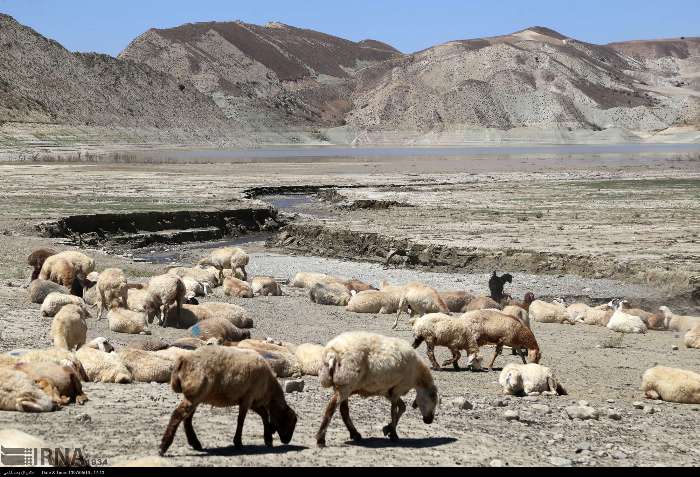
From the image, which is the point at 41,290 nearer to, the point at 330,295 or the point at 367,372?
the point at 330,295

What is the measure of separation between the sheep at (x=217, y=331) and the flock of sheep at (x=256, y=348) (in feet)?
0.11

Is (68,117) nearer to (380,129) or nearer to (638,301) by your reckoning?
(380,129)

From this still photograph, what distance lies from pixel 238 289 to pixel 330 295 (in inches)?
82.2

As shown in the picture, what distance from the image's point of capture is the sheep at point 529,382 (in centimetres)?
1321

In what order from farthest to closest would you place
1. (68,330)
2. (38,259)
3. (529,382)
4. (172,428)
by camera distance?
(38,259), (68,330), (529,382), (172,428)

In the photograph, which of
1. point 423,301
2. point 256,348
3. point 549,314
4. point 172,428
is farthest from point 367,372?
point 549,314

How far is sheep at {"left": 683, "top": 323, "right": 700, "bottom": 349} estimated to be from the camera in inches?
690

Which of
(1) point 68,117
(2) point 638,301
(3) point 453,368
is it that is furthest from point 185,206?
(1) point 68,117

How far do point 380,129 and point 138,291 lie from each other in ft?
572

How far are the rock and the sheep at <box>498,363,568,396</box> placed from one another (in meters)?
2.75

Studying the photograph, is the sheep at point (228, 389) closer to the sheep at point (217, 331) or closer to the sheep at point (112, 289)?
the sheep at point (217, 331)

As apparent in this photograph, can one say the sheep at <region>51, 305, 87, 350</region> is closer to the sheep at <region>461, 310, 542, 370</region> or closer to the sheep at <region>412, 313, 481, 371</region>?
the sheep at <region>412, 313, 481, 371</region>

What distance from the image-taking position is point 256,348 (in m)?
13.6

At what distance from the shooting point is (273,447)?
927 centimetres
